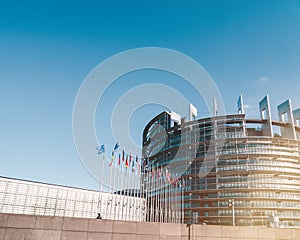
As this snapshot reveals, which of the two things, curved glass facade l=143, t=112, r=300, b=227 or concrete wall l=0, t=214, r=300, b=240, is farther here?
curved glass facade l=143, t=112, r=300, b=227

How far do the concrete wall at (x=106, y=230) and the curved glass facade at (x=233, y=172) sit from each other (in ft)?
154

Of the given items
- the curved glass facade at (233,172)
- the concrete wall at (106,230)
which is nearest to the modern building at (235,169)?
the curved glass facade at (233,172)

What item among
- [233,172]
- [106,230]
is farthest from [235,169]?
[106,230]

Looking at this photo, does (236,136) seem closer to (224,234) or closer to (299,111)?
(299,111)

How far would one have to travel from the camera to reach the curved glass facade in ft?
226

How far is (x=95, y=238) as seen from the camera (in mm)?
15703

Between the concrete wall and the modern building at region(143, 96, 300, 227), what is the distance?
4882cm

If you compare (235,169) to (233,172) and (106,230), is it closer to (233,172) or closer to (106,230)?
(233,172)

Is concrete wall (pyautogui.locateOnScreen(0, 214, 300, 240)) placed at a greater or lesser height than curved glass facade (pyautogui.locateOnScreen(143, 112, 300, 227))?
lesser

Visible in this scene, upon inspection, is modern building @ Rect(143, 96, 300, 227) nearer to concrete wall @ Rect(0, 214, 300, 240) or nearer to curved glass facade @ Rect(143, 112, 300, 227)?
curved glass facade @ Rect(143, 112, 300, 227)

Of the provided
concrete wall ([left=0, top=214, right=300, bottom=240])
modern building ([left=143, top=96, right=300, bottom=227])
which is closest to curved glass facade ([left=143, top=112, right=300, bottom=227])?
modern building ([left=143, top=96, right=300, bottom=227])

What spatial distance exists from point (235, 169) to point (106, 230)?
2462 inches

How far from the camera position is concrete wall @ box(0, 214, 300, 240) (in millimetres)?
13938

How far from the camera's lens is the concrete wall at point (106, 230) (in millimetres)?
13938
